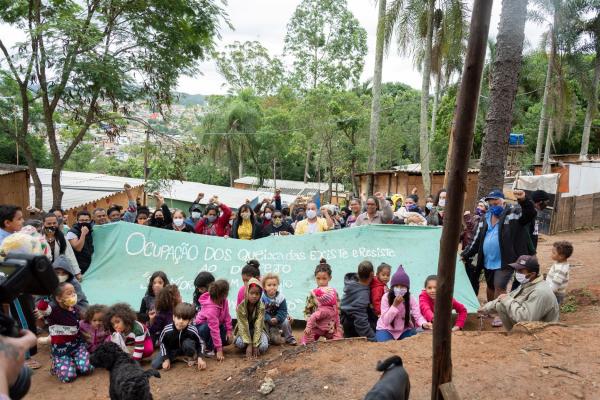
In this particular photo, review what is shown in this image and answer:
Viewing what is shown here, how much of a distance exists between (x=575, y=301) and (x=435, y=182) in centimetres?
1716

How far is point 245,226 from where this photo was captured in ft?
24.9

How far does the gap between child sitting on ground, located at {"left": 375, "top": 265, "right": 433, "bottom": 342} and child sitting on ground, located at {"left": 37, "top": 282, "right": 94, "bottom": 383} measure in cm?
316

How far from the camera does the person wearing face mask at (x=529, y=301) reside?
15.7 ft

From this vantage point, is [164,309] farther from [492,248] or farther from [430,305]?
[492,248]

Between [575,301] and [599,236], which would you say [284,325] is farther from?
[599,236]

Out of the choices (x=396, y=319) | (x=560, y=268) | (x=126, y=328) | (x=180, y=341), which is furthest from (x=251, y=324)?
(x=560, y=268)

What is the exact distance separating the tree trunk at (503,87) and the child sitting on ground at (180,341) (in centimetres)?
549

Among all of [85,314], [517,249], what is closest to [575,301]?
[517,249]

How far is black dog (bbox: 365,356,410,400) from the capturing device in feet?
8.84

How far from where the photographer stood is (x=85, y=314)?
197 inches

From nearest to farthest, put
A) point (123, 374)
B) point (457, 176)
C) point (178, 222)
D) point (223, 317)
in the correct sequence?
point (457, 176) → point (123, 374) → point (223, 317) → point (178, 222)

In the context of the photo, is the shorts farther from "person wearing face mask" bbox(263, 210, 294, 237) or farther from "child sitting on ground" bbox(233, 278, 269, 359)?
"person wearing face mask" bbox(263, 210, 294, 237)

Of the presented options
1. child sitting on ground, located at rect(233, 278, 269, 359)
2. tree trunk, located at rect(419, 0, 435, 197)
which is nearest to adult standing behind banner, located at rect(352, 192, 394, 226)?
child sitting on ground, located at rect(233, 278, 269, 359)

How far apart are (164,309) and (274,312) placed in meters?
1.26
